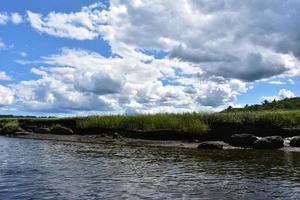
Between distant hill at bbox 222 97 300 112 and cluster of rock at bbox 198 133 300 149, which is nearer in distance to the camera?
cluster of rock at bbox 198 133 300 149

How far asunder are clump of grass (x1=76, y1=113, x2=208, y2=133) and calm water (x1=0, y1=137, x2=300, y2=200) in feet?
41.2

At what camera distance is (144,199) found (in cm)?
1608

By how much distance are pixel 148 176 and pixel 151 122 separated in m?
26.0

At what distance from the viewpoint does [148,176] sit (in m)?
21.3

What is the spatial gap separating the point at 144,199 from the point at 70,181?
4750 millimetres

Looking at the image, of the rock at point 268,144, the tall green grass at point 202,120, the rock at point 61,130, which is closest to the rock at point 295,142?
the rock at point 268,144

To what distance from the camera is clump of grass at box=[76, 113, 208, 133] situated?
44.5m

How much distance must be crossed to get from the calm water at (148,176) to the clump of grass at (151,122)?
1255 cm

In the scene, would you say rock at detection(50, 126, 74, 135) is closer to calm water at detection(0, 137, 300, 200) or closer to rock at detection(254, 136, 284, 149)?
calm water at detection(0, 137, 300, 200)

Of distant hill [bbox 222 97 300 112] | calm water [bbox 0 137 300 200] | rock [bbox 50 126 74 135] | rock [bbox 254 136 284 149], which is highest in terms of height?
distant hill [bbox 222 97 300 112]

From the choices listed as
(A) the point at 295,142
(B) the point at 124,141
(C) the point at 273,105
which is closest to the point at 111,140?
(B) the point at 124,141

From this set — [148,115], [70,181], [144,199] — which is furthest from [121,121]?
[144,199]

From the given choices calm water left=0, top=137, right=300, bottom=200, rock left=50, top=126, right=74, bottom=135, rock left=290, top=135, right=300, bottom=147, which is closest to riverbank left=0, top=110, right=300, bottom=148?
rock left=290, top=135, right=300, bottom=147

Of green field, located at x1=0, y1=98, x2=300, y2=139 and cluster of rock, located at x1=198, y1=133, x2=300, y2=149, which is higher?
green field, located at x1=0, y1=98, x2=300, y2=139
